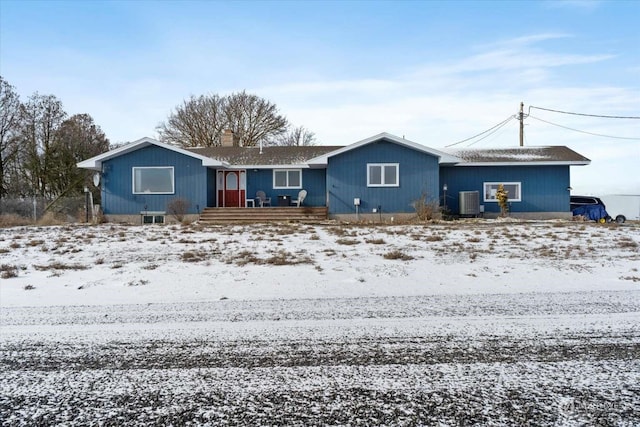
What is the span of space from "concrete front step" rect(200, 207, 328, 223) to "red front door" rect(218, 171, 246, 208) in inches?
86.7

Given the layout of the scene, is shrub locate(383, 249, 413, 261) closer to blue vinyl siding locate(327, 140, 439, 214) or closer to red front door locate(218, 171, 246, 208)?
blue vinyl siding locate(327, 140, 439, 214)

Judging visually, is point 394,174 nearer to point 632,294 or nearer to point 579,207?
point 579,207

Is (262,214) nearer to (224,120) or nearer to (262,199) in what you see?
(262,199)

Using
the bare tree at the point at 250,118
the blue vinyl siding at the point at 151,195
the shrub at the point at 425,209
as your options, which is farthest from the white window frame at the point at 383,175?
the bare tree at the point at 250,118

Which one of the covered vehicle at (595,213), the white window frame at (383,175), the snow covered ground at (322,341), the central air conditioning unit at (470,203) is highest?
the white window frame at (383,175)

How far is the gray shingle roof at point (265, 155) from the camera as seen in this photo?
23.4 m

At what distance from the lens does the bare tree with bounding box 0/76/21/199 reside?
29.7 meters

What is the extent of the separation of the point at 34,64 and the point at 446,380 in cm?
1678

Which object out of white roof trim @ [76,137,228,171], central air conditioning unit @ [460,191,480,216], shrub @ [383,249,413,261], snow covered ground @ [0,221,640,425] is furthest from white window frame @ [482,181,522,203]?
shrub @ [383,249,413,261]

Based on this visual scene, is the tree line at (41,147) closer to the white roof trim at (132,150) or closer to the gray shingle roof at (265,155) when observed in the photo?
the gray shingle roof at (265,155)

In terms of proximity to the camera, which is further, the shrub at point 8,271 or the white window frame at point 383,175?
the white window frame at point 383,175

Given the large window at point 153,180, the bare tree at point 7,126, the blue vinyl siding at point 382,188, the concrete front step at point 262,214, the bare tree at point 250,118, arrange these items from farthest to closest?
1. the bare tree at point 250,118
2. the bare tree at point 7,126
3. the large window at point 153,180
4. the blue vinyl siding at point 382,188
5. the concrete front step at point 262,214

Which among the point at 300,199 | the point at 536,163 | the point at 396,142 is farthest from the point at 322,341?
the point at 536,163

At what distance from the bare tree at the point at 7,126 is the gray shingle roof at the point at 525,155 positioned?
2729 centimetres
